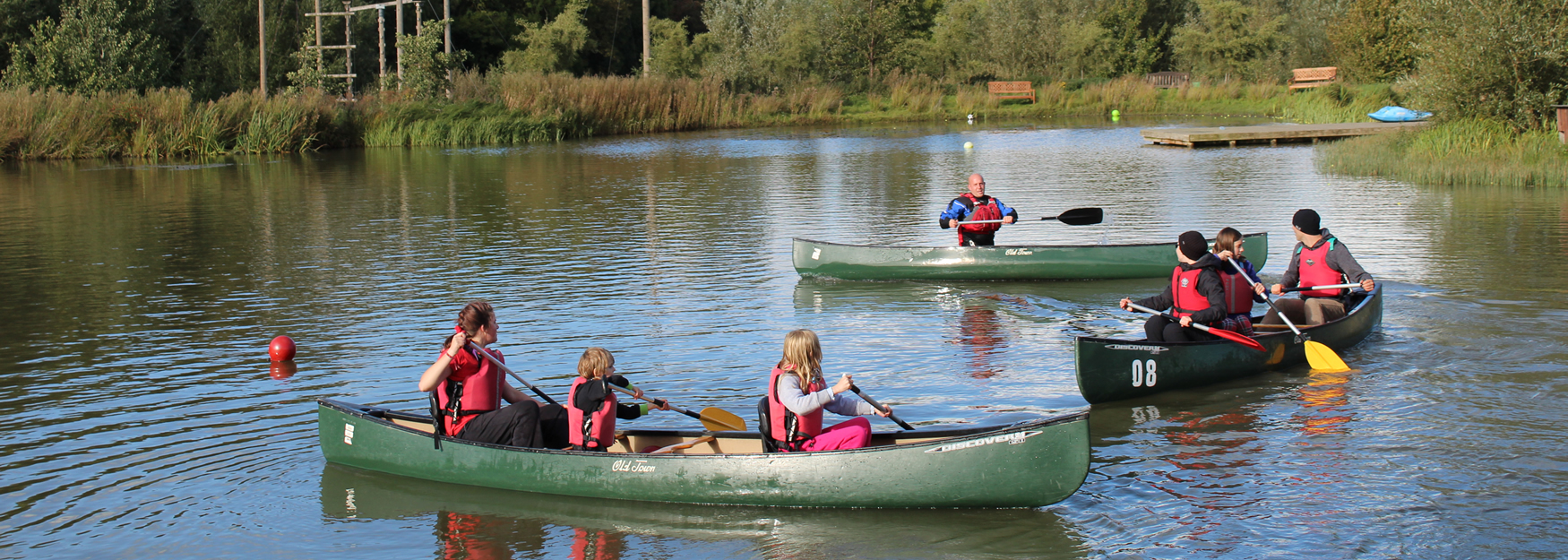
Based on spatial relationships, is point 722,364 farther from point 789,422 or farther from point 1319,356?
point 1319,356

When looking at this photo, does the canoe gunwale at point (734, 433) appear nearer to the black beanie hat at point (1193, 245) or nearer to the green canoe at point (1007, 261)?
the black beanie hat at point (1193, 245)

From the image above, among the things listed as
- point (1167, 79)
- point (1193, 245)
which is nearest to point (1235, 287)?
point (1193, 245)

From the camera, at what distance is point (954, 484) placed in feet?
20.7

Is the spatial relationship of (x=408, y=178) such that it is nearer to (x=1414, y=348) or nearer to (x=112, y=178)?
(x=112, y=178)

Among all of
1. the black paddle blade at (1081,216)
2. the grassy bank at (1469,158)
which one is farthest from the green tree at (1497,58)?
the black paddle blade at (1081,216)

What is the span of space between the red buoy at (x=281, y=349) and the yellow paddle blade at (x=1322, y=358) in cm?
747

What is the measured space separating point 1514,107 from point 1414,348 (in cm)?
1312

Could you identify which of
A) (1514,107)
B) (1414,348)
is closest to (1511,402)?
(1414,348)

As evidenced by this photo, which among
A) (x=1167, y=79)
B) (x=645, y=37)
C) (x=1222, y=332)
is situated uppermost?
(x=645, y=37)

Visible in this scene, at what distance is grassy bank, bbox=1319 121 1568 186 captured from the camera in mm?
19938

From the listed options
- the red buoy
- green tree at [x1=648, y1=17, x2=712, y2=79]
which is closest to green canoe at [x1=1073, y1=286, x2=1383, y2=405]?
the red buoy

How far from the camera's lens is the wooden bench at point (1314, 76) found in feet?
150

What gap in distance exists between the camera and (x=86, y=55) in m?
36.1

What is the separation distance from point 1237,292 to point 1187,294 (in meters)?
Answer: 0.49
